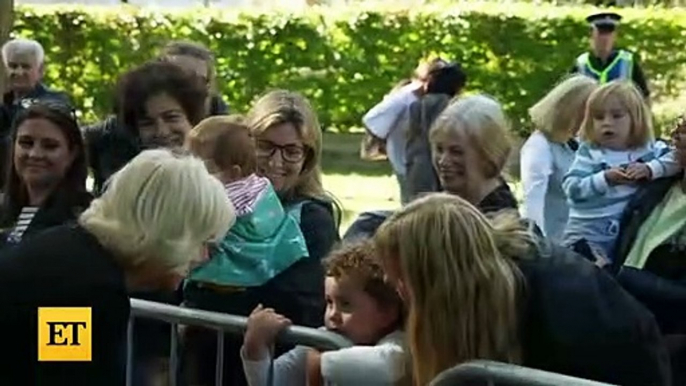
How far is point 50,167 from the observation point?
5250 millimetres

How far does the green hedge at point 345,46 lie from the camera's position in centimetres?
2011

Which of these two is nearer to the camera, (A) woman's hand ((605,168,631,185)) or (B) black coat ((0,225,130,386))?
(B) black coat ((0,225,130,386))

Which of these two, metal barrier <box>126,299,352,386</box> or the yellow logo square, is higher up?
the yellow logo square

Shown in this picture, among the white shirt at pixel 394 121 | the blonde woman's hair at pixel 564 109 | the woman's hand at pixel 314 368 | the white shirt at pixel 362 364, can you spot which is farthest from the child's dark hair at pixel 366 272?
the white shirt at pixel 394 121

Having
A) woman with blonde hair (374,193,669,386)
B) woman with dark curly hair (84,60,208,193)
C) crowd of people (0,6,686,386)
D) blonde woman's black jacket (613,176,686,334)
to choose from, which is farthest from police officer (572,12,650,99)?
woman with blonde hair (374,193,669,386)

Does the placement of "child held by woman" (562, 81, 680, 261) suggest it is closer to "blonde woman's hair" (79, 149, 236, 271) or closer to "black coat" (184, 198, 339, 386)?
"black coat" (184, 198, 339, 386)

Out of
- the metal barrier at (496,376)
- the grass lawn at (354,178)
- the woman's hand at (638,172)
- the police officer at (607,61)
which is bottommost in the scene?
the grass lawn at (354,178)

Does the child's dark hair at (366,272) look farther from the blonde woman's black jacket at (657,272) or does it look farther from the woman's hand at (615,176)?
the woman's hand at (615,176)

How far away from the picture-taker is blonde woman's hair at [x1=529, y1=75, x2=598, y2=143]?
24.2 feet

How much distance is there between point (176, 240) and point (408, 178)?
6.49 metres

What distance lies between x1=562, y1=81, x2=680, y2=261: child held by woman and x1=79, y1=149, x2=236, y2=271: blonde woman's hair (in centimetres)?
288

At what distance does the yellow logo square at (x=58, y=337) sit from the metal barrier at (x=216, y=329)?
527 mm

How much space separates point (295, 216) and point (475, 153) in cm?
66

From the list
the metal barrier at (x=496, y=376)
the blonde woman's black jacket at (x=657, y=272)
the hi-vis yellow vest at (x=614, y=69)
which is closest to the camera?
the metal barrier at (x=496, y=376)
